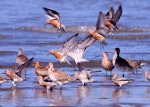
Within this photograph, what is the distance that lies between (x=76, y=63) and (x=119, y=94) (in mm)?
2878

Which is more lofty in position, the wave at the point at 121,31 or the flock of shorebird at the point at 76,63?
the wave at the point at 121,31

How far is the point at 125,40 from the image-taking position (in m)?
20.0

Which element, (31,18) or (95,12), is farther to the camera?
(95,12)

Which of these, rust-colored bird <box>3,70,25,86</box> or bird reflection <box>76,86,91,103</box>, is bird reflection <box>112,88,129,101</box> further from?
rust-colored bird <box>3,70,25,86</box>

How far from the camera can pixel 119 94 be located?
37.0 ft

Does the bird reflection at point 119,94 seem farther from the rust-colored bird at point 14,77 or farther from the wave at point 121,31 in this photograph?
the wave at point 121,31

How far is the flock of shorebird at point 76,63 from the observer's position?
11880 mm

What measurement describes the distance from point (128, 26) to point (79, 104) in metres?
14.0

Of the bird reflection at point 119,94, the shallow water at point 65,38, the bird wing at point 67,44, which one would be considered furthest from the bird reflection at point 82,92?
the bird wing at point 67,44

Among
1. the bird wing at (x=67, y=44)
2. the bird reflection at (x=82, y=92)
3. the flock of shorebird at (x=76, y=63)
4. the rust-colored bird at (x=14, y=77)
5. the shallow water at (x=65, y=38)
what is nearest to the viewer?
the shallow water at (x=65, y=38)

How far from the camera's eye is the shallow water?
35.5ft

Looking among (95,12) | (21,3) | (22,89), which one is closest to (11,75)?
(22,89)

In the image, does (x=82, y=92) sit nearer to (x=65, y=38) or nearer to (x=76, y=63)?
(x=76, y=63)

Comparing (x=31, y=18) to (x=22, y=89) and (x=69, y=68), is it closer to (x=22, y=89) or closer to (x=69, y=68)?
(x=69, y=68)
